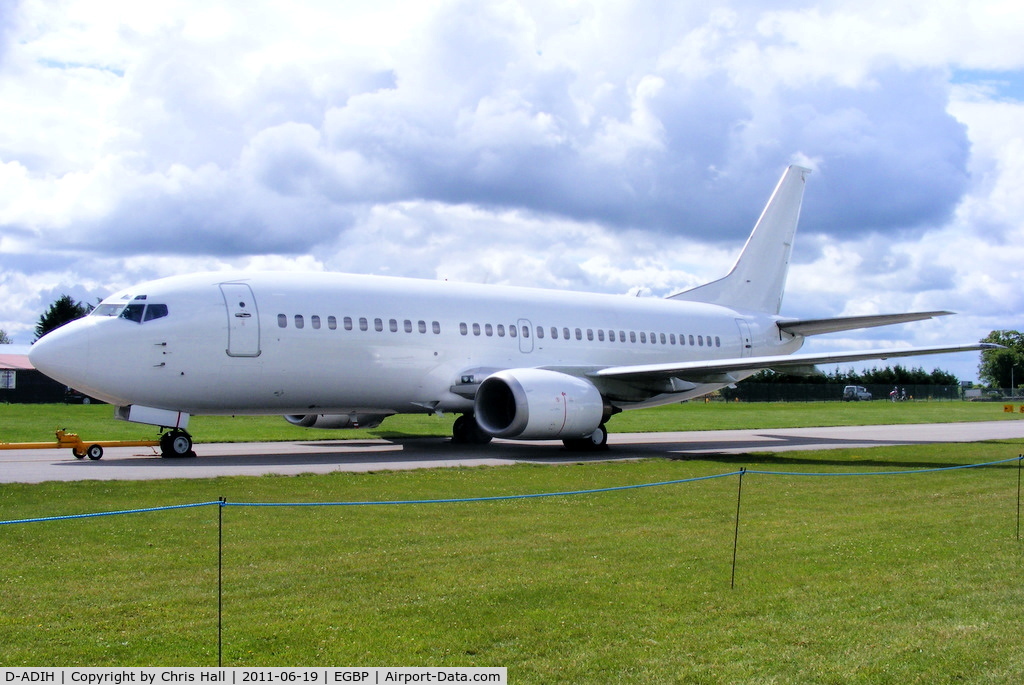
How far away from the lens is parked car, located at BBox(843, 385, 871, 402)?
89.5 m

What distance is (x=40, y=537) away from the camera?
31.8 feet

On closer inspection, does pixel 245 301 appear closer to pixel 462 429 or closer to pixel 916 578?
pixel 462 429

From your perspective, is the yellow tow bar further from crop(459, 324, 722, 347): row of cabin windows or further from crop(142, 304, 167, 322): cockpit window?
crop(459, 324, 722, 347): row of cabin windows

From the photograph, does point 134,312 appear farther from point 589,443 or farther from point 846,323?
point 846,323

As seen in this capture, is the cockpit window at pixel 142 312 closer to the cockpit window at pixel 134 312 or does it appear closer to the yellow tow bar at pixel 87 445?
the cockpit window at pixel 134 312

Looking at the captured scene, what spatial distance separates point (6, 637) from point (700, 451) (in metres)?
19.4

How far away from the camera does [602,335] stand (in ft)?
87.3

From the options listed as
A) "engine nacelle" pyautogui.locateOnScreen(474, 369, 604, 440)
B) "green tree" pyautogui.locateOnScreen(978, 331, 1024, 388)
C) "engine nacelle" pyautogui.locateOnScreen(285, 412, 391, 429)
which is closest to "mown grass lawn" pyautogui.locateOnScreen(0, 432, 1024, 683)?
"engine nacelle" pyautogui.locateOnScreen(474, 369, 604, 440)

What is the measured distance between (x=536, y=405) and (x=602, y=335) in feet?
21.1

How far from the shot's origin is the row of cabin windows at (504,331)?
20734 mm

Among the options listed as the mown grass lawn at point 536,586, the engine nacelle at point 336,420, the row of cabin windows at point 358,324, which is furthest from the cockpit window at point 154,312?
the engine nacelle at point 336,420

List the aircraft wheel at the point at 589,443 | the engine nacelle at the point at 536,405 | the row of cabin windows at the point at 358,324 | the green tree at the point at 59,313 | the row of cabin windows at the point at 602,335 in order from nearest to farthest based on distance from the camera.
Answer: the row of cabin windows at the point at 358,324 < the engine nacelle at the point at 536,405 < the aircraft wheel at the point at 589,443 < the row of cabin windows at the point at 602,335 < the green tree at the point at 59,313

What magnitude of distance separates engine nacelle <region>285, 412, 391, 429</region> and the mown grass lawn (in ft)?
38.3

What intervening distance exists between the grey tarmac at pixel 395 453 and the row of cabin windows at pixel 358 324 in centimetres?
283
